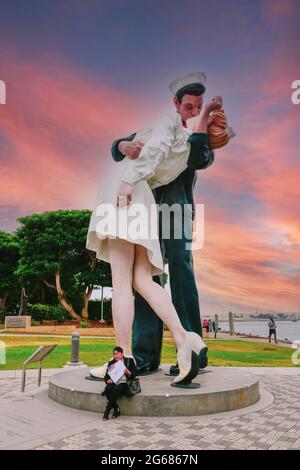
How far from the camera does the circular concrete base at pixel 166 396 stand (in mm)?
5273

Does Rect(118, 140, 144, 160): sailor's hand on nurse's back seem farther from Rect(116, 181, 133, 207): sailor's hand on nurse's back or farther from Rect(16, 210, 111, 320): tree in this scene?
Rect(16, 210, 111, 320): tree

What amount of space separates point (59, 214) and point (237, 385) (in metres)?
31.5

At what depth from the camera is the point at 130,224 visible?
614cm

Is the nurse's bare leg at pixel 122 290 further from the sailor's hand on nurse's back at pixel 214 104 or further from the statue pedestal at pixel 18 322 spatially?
the statue pedestal at pixel 18 322

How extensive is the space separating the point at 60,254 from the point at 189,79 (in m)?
29.5

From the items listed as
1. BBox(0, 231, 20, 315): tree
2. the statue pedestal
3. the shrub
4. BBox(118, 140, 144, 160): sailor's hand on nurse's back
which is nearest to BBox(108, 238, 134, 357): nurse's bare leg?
BBox(118, 140, 144, 160): sailor's hand on nurse's back

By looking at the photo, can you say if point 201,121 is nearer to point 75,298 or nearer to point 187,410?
point 187,410

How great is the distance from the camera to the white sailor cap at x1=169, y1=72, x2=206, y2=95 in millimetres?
6781

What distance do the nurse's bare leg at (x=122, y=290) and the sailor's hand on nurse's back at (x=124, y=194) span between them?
63cm

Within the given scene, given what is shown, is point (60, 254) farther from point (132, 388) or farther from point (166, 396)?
point (166, 396)

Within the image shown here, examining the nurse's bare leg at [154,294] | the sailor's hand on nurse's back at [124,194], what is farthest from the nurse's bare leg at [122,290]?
the sailor's hand on nurse's back at [124,194]

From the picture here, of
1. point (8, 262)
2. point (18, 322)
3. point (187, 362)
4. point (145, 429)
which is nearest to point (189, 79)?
point (187, 362)

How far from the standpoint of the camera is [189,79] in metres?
6.82
